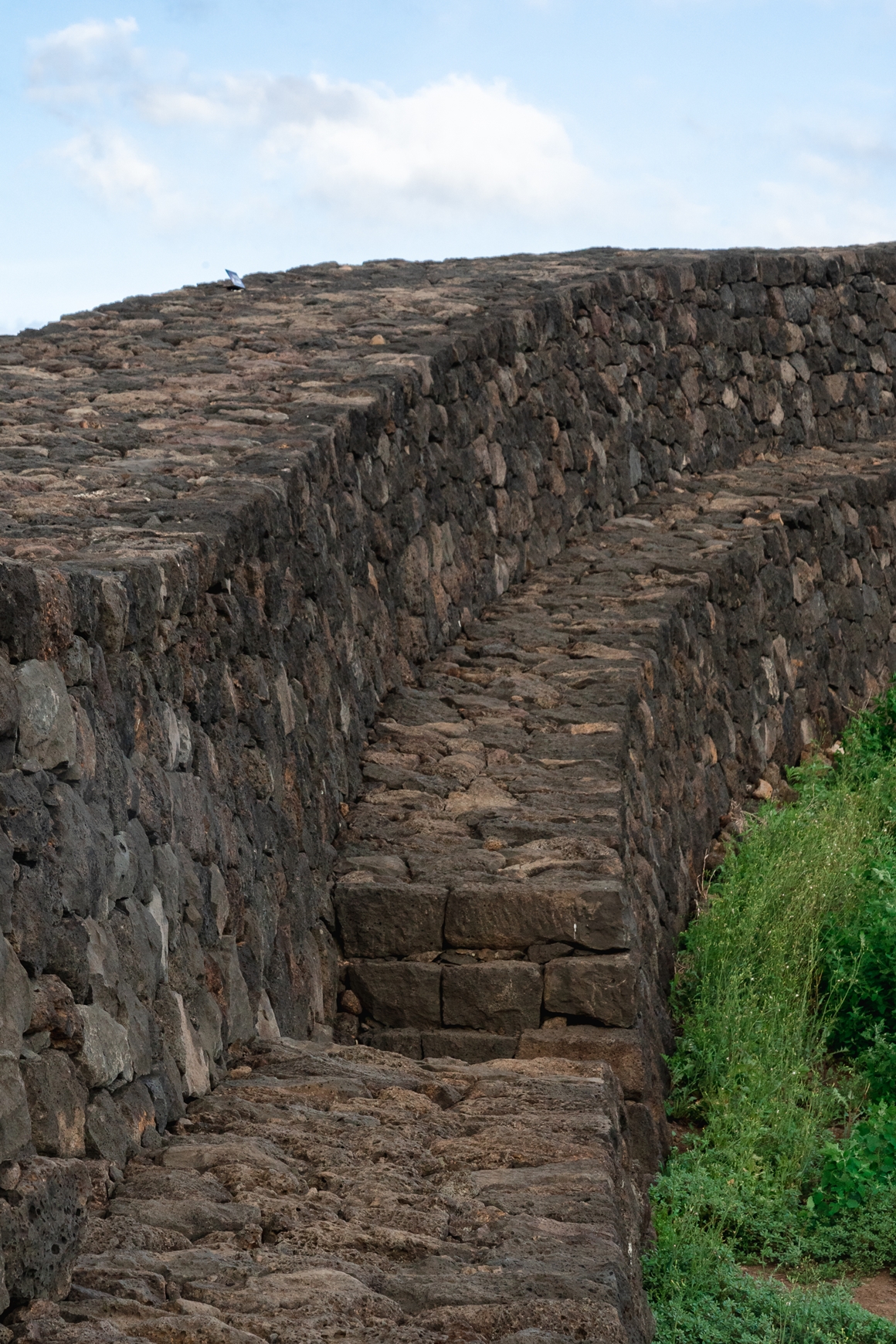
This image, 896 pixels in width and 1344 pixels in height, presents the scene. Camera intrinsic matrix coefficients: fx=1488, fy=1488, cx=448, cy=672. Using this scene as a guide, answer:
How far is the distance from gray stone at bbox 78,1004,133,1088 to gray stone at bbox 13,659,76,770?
533mm

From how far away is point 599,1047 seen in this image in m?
4.91

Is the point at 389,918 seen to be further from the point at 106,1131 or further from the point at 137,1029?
the point at 106,1131

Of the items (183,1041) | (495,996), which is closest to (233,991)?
(183,1041)

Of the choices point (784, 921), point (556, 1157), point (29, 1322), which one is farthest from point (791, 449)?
point (29, 1322)

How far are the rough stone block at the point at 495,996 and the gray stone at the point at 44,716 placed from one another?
2.16 meters

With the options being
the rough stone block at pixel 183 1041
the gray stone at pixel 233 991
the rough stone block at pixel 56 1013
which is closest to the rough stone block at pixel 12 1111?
the rough stone block at pixel 56 1013

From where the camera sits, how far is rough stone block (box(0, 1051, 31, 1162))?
2.64 metres

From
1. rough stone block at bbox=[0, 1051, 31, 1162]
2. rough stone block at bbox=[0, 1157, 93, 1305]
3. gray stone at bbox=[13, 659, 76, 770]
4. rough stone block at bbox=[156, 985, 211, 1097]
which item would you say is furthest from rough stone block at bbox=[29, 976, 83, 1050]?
rough stone block at bbox=[156, 985, 211, 1097]

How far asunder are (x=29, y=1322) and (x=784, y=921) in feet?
15.3

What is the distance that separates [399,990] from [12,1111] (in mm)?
2568

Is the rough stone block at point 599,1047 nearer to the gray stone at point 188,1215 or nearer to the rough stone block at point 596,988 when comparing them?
the rough stone block at point 596,988

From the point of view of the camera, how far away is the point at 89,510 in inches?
188

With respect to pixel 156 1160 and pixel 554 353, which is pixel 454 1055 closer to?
pixel 156 1160

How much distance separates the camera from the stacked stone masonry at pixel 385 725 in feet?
9.78
